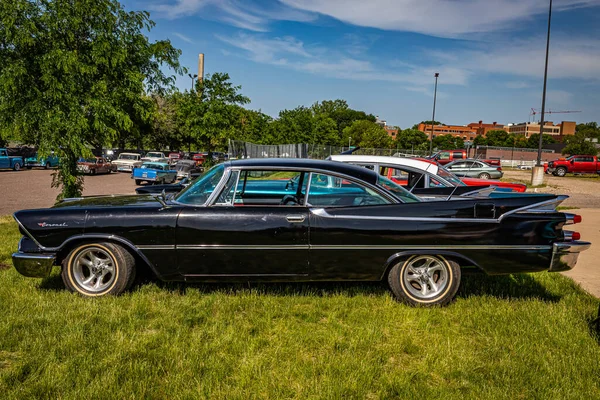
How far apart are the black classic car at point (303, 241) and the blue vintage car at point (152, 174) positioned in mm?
16883

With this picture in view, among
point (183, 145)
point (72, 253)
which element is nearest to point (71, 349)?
point (72, 253)

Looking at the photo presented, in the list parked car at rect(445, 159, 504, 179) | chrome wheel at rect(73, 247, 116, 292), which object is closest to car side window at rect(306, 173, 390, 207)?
chrome wheel at rect(73, 247, 116, 292)

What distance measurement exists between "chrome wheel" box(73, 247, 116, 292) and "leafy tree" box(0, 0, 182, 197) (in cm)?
407

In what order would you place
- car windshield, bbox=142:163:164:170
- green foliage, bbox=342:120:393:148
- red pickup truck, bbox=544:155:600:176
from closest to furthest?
car windshield, bbox=142:163:164:170
red pickup truck, bbox=544:155:600:176
green foliage, bbox=342:120:393:148

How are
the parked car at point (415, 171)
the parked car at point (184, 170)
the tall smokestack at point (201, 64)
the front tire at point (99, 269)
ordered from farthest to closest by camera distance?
the tall smokestack at point (201, 64), the parked car at point (184, 170), the parked car at point (415, 171), the front tire at point (99, 269)

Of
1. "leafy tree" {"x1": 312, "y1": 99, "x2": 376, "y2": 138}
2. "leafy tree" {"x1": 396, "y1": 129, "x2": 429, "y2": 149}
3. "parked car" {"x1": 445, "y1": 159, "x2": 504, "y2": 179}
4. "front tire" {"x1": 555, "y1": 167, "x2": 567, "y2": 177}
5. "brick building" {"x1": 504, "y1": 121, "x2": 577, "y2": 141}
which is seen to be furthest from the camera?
"brick building" {"x1": 504, "y1": 121, "x2": 577, "y2": 141}

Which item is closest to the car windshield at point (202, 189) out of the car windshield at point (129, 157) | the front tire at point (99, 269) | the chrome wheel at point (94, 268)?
the front tire at point (99, 269)

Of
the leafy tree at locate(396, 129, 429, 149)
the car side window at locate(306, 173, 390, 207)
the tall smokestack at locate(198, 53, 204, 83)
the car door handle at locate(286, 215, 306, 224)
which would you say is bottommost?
the car door handle at locate(286, 215, 306, 224)

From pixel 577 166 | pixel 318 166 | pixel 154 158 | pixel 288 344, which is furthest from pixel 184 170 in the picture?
pixel 577 166

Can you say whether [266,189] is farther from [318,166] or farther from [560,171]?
[560,171]

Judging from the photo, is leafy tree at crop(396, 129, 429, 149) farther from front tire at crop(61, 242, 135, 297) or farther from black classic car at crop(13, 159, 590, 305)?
front tire at crop(61, 242, 135, 297)

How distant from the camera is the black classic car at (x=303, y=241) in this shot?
418cm

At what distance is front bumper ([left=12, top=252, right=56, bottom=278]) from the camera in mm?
4188

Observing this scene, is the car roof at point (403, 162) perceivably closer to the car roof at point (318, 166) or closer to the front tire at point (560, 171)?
the car roof at point (318, 166)
